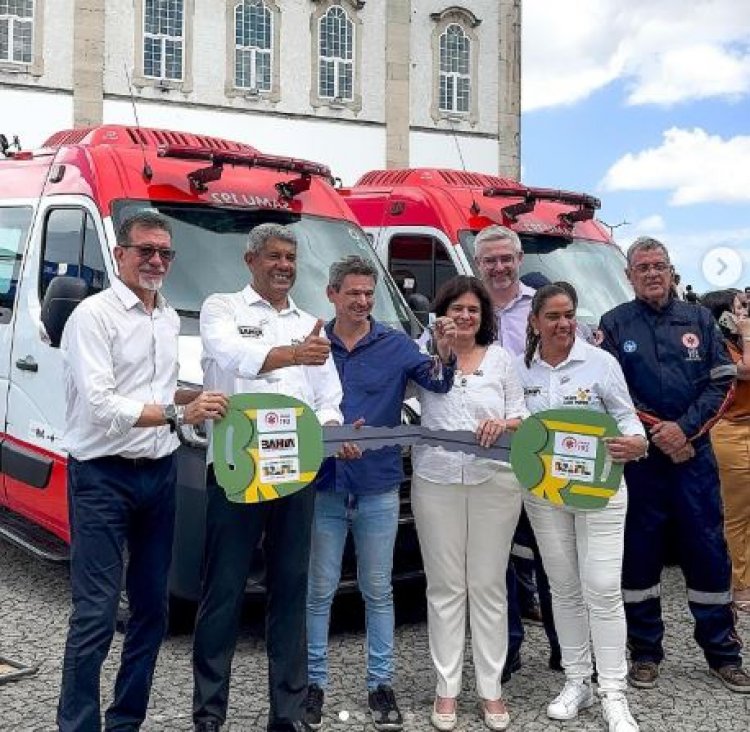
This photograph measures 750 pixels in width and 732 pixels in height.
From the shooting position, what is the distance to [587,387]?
14.1 ft

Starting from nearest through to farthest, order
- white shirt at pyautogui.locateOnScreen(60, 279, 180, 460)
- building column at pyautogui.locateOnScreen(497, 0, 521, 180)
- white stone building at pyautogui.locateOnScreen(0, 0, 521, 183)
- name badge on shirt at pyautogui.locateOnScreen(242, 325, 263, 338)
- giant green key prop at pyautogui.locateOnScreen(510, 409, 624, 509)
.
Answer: white shirt at pyautogui.locateOnScreen(60, 279, 180, 460) < name badge on shirt at pyautogui.locateOnScreen(242, 325, 263, 338) < giant green key prop at pyautogui.locateOnScreen(510, 409, 624, 509) < white stone building at pyautogui.locateOnScreen(0, 0, 521, 183) < building column at pyautogui.locateOnScreen(497, 0, 521, 180)

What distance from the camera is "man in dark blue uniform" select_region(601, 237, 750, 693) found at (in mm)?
A: 4645

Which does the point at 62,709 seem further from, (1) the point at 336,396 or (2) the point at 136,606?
(1) the point at 336,396

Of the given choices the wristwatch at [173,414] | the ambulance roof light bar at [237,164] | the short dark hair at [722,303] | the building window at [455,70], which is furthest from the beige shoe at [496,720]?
the building window at [455,70]

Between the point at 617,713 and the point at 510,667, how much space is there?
69 cm

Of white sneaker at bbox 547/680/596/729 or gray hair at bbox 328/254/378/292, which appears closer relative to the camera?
gray hair at bbox 328/254/378/292

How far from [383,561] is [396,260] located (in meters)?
3.90

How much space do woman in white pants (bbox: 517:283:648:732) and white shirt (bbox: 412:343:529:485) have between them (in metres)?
0.15

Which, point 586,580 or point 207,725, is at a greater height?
point 586,580

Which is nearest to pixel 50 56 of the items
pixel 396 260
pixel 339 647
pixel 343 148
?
pixel 343 148

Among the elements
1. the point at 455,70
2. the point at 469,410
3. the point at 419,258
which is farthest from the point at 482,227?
the point at 455,70

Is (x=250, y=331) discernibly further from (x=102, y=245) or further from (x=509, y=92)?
(x=509, y=92)

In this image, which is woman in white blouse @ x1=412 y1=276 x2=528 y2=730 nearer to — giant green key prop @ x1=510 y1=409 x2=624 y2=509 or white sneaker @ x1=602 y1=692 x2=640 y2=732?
giant green key prop @ x1=510 y1=409 x2=624 y2=509

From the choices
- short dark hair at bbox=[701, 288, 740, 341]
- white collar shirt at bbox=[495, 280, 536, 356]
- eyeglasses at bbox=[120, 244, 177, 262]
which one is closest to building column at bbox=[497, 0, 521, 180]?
short dark hair at bbox=[701, 288, 740, 341]
